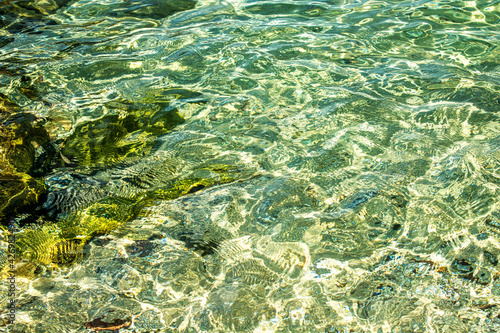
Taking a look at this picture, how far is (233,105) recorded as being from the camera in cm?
395

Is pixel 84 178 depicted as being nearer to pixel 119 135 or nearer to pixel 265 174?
pixel 119 135

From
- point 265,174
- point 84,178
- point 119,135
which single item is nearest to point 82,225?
point 84,178

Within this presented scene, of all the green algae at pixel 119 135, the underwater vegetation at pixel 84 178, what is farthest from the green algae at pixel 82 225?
the green algae at pixel 119 135

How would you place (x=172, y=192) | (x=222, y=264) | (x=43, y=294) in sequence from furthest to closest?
(x=172, y=192)
(x=222, y=264)
(x=43, y=294)

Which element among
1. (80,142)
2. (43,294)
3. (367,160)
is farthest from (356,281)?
(80,142)

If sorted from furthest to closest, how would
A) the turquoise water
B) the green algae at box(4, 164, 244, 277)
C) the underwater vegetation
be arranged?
the underwater vegetation
the green algae at box(4, 164, 244, 277)
the turquoise water

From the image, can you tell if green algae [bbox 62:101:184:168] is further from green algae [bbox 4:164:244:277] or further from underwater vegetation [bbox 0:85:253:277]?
green algae [bbox 4:164:244:277]

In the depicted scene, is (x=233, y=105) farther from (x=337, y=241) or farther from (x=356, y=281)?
(x=356, y=281)

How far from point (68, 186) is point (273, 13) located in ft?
13.4

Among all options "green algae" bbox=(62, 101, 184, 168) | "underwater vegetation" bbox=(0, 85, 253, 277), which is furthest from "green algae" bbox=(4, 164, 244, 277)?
"green algae" bbox=(62, 101, 184, 168)

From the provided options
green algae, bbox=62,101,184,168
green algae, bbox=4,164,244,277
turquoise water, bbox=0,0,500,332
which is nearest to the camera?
turquoise water, bbox=0,0,500,332

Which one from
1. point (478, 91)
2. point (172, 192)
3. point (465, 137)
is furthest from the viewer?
point (478, 91)

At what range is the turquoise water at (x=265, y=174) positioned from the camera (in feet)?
7.12

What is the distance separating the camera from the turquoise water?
217 centimetres
